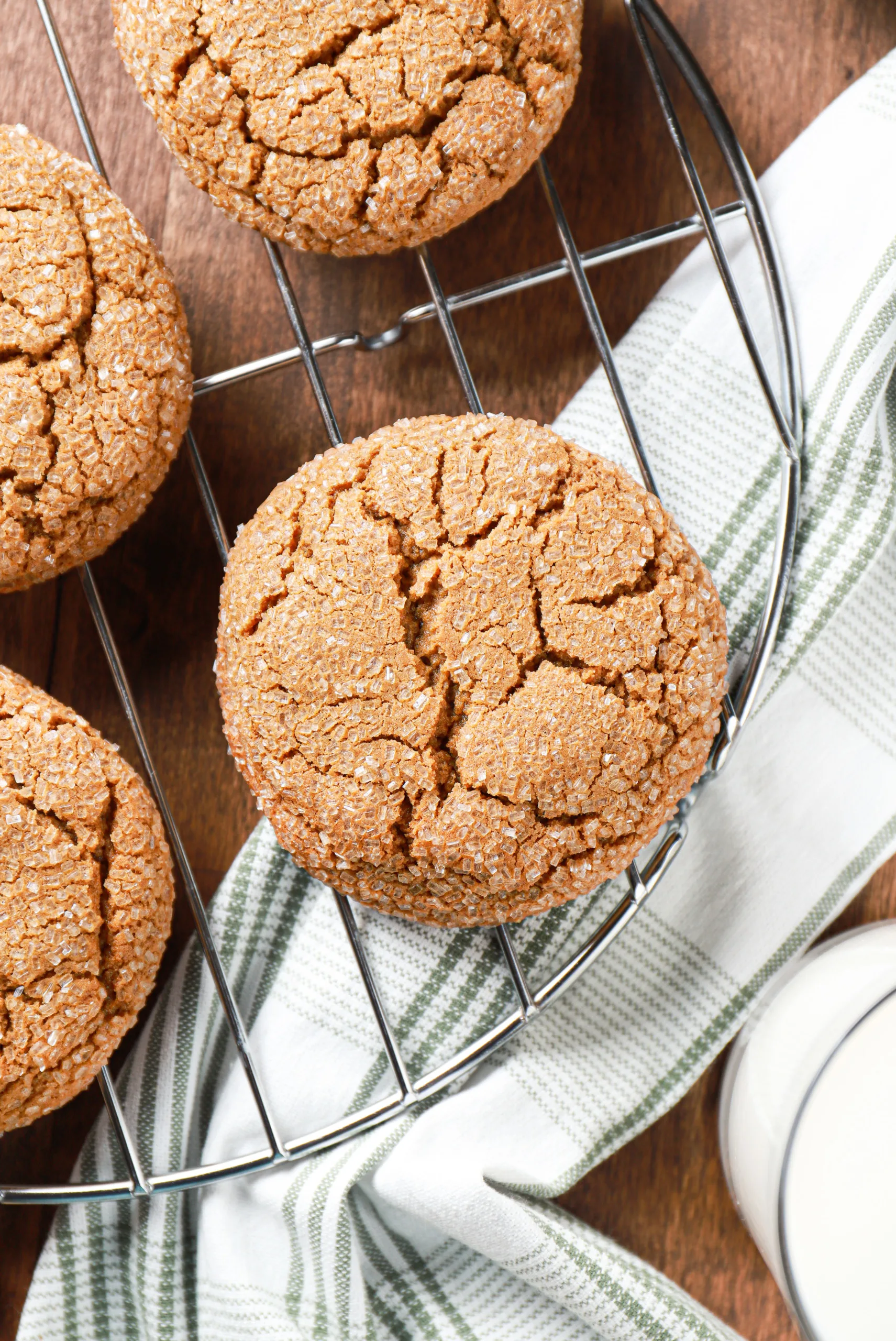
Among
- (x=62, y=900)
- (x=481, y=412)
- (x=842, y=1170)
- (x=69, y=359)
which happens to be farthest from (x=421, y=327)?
(x=842, y=1170)

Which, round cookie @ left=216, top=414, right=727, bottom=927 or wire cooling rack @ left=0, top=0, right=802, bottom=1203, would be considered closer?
round cookie @ left=216, top=414, right=727, bottom=927

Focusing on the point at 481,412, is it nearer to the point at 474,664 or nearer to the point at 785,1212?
the point at 474,664

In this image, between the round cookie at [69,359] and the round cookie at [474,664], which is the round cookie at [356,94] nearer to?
the round cookie at [69,359]

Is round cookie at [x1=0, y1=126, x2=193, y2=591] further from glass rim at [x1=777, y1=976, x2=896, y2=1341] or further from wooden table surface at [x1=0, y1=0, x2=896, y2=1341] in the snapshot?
glass rim at [x1=777, y1=976, x2=896, y2=1341]

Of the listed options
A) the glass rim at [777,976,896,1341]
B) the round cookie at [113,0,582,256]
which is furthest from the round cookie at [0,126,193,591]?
the glass rim at [777,976,896,1341]

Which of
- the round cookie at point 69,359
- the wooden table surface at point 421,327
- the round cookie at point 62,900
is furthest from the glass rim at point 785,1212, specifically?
the round cookie at point 69,359

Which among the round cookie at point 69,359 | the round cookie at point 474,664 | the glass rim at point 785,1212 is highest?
the round cookie at point 69,359
